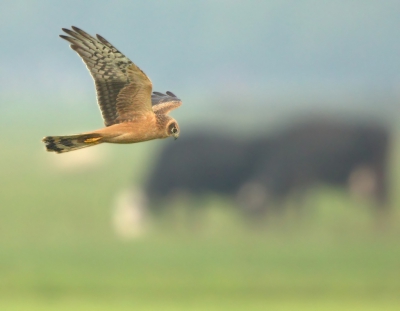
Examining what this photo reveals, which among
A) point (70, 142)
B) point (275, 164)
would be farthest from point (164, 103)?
point (275, 164)

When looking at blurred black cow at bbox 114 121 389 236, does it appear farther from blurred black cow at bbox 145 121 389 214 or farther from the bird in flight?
the bird in flight

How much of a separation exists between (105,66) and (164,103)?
0.98 m

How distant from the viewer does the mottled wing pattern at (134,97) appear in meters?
→ 6.01

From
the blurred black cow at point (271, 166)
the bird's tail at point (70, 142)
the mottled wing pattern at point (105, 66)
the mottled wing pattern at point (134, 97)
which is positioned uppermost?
the blurred black cow at point (271, 166)

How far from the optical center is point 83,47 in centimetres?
621

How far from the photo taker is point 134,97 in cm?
609

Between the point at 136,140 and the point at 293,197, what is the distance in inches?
645

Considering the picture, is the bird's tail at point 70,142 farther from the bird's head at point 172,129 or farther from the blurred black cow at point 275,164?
the blurred black cow at point 275,164

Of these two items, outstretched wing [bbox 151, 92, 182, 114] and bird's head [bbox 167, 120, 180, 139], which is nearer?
bird's head [bbox 167, 120, 180, 139]

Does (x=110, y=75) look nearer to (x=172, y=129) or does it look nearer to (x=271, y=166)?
(x=172, y=129)

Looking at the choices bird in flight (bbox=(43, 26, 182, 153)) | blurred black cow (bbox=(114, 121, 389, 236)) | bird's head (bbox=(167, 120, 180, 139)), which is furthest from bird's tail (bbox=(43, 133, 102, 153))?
blurred black cow (bbox=(114, 121, 389, 236))

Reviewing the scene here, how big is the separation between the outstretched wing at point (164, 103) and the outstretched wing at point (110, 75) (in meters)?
0.48

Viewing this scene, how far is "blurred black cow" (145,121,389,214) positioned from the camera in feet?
71.1

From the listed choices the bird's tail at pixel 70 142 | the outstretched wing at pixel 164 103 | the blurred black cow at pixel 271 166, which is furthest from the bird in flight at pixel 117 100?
the blurred black cow at pixel 271 166
